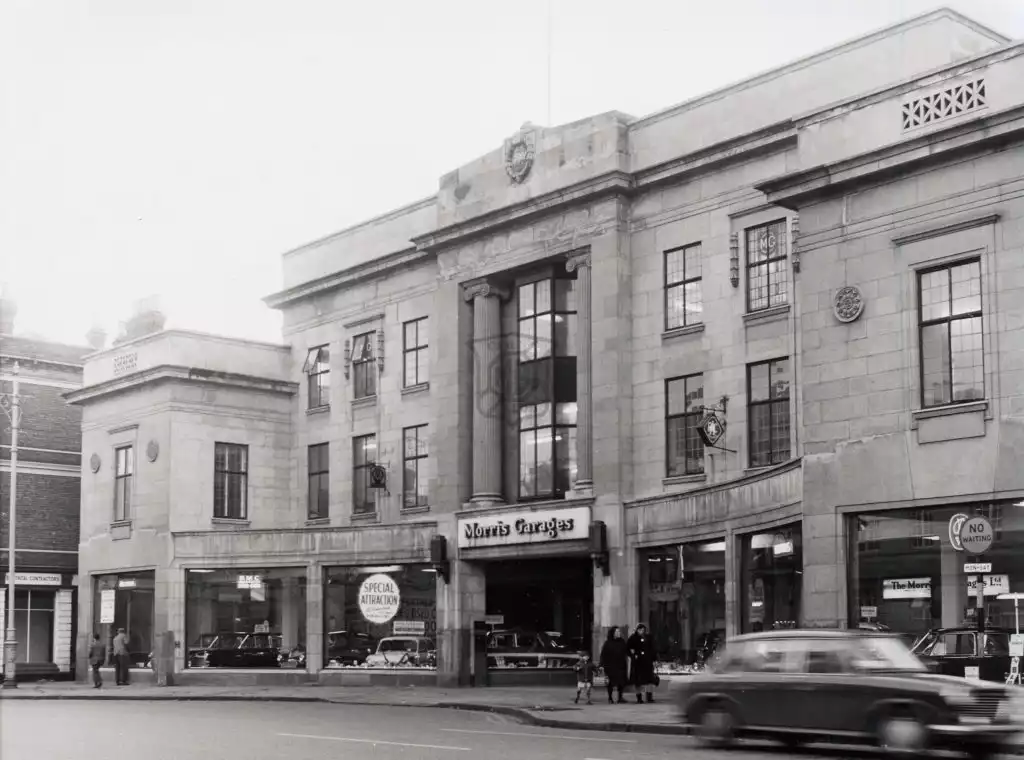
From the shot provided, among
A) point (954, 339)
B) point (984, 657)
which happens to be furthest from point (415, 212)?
point (984, 657)

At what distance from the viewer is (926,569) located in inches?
963

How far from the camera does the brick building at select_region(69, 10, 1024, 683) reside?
2547 centimetres

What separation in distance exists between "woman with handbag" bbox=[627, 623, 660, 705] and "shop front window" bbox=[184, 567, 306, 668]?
→ 15541mm

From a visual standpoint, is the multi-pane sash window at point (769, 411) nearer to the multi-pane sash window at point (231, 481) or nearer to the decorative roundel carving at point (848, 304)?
the decorative roundel carving at point (848, 304)

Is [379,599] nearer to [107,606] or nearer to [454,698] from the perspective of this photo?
[454,698]

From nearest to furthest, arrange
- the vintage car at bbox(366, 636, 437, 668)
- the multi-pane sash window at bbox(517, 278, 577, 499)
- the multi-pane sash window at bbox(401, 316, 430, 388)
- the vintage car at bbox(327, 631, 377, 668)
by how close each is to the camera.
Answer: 1. the multi-pane sash window at bbox(517, 278, 577, 499)
2. the vintage car at bbox(366, 636, 437, 668)
3. the vintage car at bbox(327, 631, 377, 668)
4. the multi-pane sash window at bbox(401, 316, 430, 388)

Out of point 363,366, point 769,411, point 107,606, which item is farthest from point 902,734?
point 107,606

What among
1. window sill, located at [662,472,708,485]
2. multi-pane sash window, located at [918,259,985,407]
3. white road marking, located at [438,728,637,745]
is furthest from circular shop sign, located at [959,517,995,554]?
window sill, located at [662,472,708,485]

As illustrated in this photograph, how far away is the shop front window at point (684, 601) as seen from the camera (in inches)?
1277

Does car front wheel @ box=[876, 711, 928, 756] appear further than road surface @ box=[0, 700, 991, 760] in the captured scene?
No

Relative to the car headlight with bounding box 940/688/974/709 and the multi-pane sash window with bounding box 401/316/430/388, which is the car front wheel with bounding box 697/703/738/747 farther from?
the multi-pane sash window with bounding box 401/316/430/388

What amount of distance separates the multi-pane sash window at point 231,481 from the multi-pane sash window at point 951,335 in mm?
25864

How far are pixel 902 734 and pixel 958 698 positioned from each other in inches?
33.5

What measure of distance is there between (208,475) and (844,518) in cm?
2433
